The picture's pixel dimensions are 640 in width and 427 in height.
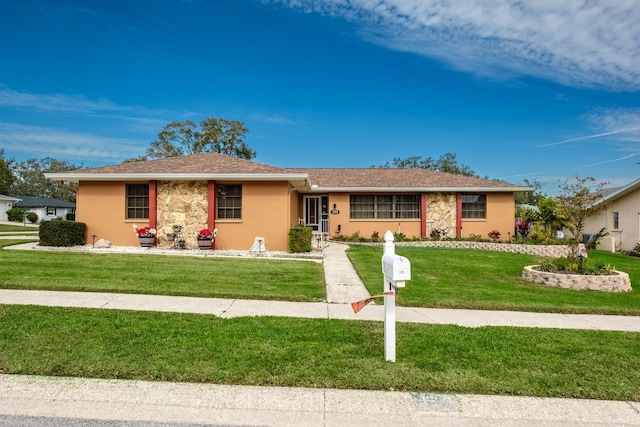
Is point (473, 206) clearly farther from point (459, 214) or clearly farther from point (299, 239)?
point (299, 239)

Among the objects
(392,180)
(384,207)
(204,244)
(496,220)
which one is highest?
(392,180)

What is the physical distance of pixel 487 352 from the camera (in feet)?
14.3

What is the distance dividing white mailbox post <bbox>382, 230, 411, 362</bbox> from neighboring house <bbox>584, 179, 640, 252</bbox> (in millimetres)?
18894

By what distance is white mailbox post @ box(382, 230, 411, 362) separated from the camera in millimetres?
3598

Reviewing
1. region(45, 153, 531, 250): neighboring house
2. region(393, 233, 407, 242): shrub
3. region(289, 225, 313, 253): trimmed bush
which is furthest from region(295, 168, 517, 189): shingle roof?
region(289, 225, 313, 253): trimmed bush

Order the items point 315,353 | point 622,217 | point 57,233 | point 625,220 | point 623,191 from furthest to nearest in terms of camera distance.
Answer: point 622,217 → point 625,220 → point 623,191 → point 57,233 → point 315,353

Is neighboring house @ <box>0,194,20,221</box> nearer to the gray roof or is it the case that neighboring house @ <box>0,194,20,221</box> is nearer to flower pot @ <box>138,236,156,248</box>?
the gray roof

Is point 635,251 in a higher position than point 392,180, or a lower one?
lower

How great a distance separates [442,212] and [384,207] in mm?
3060

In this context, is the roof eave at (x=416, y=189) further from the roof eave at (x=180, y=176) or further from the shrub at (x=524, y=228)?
the roof eave at (x=180, y=176)

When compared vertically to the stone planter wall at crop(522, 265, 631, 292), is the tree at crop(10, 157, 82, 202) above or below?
above

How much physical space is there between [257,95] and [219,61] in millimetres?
5307

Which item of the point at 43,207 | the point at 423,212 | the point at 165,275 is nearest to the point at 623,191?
the point at 423,212

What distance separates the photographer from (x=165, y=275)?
870cm
